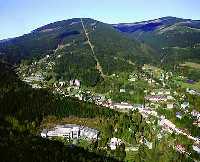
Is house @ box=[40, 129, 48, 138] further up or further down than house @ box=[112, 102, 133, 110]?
further up

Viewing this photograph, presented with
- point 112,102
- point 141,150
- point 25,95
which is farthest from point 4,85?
point 141,150

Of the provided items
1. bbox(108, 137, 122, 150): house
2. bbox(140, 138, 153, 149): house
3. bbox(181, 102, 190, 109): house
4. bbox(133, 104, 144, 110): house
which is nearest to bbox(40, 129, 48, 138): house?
bbox(108, 137, 122, 150): house

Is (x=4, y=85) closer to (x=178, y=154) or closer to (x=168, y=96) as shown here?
(x=168, y=96)

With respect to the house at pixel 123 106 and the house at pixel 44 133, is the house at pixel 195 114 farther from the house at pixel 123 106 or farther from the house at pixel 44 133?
the house at pixel 44 133

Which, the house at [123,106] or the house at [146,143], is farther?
the house at [123,106]

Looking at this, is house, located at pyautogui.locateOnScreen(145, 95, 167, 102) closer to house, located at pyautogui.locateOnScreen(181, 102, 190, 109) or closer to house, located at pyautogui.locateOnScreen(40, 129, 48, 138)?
house, located at pyautogui.locateOnScreen(181, 102, 190, 109)

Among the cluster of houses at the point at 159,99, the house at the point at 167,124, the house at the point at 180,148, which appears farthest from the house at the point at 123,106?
the house at the point at 180,148

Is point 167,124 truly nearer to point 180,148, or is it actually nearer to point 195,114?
point 195,114

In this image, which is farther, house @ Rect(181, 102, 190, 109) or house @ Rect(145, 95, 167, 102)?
house @ Rect(145, 95, 167, 102)
